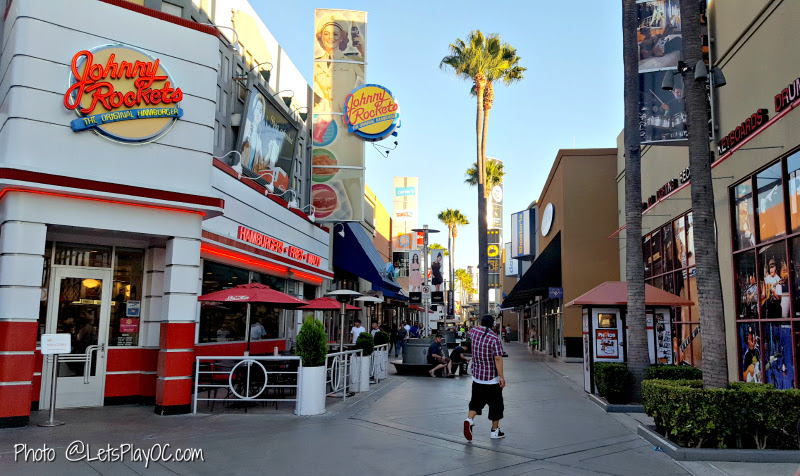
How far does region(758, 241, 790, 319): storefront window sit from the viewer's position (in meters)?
11.8

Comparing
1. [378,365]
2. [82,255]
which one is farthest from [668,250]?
[82,255]

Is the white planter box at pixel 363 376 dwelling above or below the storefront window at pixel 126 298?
below

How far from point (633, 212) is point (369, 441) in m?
8.00

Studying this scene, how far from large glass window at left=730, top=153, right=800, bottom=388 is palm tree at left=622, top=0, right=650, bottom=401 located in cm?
240

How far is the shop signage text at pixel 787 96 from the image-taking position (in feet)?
35.8

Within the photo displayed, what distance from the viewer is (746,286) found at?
535 inches

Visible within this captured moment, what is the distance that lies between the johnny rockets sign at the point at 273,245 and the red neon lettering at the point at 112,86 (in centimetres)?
486

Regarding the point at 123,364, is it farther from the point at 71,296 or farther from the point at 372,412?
the point at 372,412

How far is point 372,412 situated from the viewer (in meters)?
11.5

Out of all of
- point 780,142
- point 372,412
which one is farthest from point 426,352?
point 780,142

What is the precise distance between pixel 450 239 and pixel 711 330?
68467 mm

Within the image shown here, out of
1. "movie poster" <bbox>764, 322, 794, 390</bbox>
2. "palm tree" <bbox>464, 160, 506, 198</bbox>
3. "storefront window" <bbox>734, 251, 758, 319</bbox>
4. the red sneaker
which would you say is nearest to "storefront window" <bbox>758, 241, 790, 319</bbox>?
"movie poster" <bbox>764, 322, 794, 390</bbox>

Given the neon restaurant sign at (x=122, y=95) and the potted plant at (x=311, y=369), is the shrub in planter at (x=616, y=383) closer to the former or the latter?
the potted plant at (x=311, y=369)

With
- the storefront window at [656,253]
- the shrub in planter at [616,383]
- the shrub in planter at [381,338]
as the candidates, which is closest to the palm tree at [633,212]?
the shrub in planter at [616,383]
